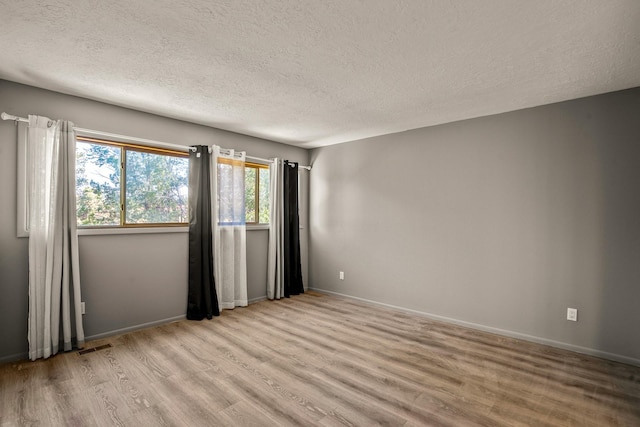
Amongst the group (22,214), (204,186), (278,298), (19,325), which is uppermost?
(204,186)

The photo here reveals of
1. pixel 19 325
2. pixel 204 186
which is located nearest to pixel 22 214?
pixel 19 325

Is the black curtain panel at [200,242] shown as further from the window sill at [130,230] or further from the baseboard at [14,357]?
the baseboard at [14,357]

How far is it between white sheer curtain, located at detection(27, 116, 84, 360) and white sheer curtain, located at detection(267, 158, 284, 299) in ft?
7.66

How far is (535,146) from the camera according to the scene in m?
3.17

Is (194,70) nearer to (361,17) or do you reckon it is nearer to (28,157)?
(361,17)

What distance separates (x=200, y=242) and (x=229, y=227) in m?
0.46

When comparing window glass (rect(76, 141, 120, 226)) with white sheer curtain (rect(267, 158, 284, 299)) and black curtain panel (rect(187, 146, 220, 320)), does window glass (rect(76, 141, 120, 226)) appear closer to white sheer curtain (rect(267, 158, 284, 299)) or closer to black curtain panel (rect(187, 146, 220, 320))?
black curtain panel (rect(187, 146, 220, 320))

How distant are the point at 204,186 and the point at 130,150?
0.86 m

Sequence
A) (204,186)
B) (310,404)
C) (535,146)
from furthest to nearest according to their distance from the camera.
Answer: (204,186) → (535,146) → (310,404)

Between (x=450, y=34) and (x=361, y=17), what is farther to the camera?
(x=450, y=34)

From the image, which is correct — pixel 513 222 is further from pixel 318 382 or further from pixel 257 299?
pixel 257 299

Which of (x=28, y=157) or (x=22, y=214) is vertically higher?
(x=28, y=157)

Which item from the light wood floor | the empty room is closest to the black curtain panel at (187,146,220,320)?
the empty room

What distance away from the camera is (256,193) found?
4.80 metres
